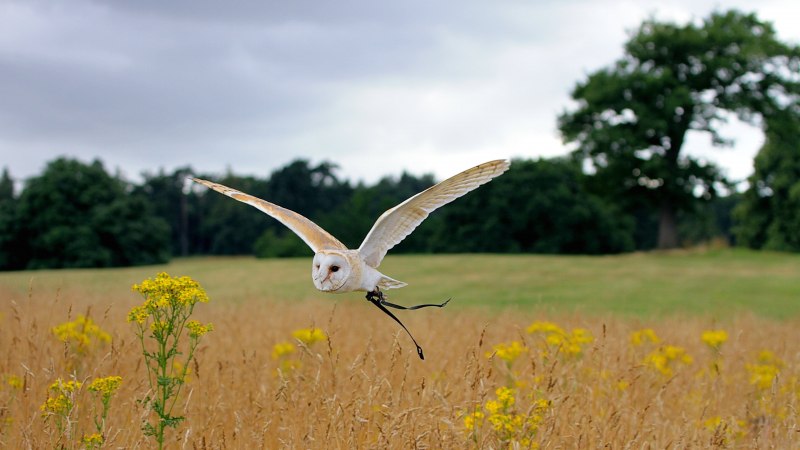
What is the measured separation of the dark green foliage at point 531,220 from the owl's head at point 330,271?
134ft

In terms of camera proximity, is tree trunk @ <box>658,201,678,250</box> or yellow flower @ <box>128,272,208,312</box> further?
tree trunk @ <box>658,201,678,250</box>

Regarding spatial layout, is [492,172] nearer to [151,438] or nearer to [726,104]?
[151,438]

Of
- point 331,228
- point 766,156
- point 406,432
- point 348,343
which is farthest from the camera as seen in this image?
point 766,156

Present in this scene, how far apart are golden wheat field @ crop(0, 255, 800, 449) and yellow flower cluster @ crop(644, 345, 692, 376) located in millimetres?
31

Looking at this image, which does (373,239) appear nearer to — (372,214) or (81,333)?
(81,333)

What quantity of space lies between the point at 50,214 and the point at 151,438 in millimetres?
41434

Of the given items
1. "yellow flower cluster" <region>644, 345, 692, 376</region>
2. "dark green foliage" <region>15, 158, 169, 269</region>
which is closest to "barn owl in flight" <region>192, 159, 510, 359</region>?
"yellow flower cluster" <region>644, 345, 692, 376</region>

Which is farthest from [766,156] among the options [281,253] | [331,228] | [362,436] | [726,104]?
[362,436]

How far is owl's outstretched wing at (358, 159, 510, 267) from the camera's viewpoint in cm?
232

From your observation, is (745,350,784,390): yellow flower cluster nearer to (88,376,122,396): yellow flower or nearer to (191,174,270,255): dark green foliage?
(88,376,122,396): yellow flower

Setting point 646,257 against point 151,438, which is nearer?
point 151,438

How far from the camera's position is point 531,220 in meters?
43.7

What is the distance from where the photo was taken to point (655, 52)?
108ft

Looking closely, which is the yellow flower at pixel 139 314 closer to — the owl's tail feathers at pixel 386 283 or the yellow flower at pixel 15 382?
the owl's tail feathers at pixel 386 283
